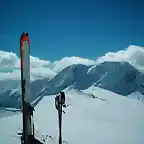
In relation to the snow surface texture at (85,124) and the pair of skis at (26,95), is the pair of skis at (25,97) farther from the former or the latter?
the snow surface texture at (85,124)

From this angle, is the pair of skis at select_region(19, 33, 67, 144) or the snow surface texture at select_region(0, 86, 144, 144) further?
the snow surface texture at select_region(0, 86, 144, 144)

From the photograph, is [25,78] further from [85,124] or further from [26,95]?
[85,124]

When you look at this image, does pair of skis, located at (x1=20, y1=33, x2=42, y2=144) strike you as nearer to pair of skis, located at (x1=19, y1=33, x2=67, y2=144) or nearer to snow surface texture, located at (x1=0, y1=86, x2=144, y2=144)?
pair of skis, located at (x1=19, y1=33, x2=67, y2=144)

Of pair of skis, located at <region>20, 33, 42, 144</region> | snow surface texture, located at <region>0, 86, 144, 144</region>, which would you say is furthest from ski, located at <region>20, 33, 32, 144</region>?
snow surface texture, located at <region>0, 86, 144, 144</region>

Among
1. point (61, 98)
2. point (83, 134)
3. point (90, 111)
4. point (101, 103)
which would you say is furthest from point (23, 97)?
point (101, 103)

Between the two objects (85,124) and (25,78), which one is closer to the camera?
(25,78)

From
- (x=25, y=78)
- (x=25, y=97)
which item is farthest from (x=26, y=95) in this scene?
(x=25, y=78)

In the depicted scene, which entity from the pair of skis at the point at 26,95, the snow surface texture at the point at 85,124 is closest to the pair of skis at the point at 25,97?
the pair of skis at the point at 26,95

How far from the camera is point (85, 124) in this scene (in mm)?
36844

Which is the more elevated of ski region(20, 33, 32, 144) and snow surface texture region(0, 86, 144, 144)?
ski region(20, 33, 32, 144)

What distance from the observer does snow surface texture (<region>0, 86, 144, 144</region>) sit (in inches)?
1158

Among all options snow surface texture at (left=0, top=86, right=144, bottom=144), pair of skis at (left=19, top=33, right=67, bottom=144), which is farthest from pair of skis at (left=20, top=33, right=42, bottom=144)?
snow surface texture at (left=0, top=86, right=144, bottom=144)

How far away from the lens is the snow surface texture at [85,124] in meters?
29.4

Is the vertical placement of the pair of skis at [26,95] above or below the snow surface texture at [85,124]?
above
